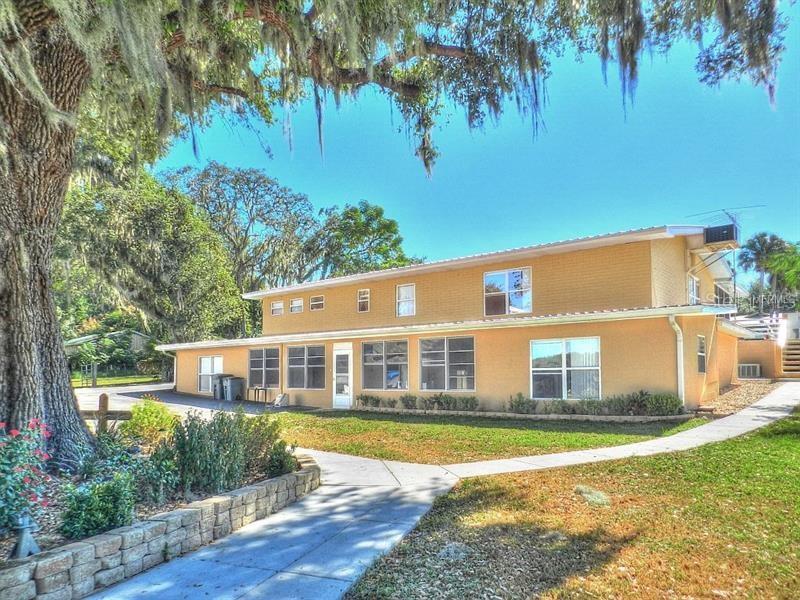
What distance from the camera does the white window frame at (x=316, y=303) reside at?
65.0 ft

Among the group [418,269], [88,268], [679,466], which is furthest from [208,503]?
[88,268]

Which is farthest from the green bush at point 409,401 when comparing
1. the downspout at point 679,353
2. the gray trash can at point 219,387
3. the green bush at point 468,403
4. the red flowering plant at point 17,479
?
the red flowering plant at point 17,479

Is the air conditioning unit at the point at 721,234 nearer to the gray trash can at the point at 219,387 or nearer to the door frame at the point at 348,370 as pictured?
the door frame at the point at 348,370

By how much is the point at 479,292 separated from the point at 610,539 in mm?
11606

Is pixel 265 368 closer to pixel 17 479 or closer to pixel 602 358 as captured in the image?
pixel 602 358

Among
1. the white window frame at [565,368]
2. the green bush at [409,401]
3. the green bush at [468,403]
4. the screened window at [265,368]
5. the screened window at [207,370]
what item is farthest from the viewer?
the screened window at [207,370]

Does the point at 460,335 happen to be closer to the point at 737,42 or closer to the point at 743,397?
the point at 743,397

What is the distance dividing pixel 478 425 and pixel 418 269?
6487 millimetres

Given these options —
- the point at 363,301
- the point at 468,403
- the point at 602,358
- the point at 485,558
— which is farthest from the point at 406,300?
the point at 485,558

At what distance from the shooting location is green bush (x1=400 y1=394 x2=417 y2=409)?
49.6ft

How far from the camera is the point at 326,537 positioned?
4426 millimetres

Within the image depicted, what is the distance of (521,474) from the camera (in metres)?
6.64

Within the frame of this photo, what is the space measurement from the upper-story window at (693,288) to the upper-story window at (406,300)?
330 inches

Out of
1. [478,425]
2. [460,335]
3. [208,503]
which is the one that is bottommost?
[478,425]
